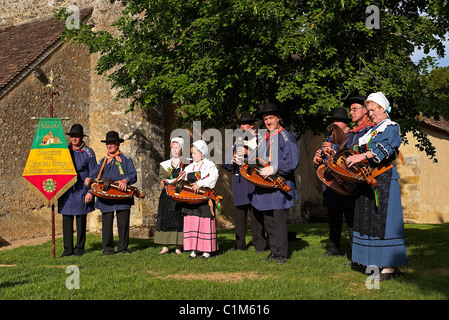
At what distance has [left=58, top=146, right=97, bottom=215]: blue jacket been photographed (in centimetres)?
714

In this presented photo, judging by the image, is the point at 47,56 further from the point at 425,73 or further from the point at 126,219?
the point at 425,73

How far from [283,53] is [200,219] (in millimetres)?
2858

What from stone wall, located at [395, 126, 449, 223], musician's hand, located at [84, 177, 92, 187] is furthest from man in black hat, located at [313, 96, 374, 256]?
stone wall, located at [395, 126, 449, 223]

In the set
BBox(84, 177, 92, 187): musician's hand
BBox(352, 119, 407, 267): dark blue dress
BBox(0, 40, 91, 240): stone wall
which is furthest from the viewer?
BBox(0, 40, 91, 240): stone wall

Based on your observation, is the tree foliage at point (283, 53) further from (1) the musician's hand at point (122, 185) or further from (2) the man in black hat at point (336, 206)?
(1) the musician's hand at point (122, 185)

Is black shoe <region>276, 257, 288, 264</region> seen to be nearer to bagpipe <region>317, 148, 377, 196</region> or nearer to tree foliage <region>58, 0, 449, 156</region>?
bagpipe <region>317, 148, 377, 196</region>

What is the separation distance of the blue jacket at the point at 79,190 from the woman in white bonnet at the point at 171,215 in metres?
1.16

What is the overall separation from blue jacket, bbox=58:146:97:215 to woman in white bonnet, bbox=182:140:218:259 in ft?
5.56

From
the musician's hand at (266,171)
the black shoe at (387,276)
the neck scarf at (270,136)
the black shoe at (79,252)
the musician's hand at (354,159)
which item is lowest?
the black shoe at (79,252)

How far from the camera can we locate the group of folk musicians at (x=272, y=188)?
4.86 m

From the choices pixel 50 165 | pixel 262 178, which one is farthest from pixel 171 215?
pixel 50 165

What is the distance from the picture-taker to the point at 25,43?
35.1ft

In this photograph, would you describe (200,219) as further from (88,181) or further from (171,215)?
(88,181)

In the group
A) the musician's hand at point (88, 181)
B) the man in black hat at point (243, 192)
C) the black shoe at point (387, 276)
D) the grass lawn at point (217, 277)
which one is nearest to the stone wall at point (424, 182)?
the grass lawn at point (217, 277)
